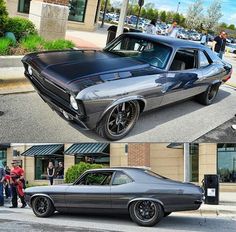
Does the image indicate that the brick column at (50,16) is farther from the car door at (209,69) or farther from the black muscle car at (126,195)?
the black muscle car at (126,195)

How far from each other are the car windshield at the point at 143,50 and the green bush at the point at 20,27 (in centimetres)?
88

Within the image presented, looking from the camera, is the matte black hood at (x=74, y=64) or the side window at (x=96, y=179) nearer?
the matte black hood at (x=74, y=64)

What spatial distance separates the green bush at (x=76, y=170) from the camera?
662cm

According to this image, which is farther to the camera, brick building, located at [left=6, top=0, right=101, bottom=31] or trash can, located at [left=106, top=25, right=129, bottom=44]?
trash can, located at [left=106, top=25, right=129, bottom=44]

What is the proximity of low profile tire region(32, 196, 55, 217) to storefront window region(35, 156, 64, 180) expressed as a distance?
0.34 m

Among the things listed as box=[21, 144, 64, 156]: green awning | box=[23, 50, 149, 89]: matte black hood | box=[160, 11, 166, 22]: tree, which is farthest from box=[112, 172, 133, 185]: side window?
box=[160, 11, 166, 22]: tree

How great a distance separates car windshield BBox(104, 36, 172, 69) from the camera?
467 centimetres

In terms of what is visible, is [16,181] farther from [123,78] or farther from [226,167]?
[226,167]

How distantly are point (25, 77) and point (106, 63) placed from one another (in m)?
0.89

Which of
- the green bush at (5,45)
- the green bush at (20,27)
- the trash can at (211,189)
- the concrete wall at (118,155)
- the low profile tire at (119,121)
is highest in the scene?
the green bush at (20,27)

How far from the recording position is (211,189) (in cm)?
868

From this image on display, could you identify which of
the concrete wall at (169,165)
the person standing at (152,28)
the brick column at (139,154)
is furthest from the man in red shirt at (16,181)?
the person standing at (152,28)

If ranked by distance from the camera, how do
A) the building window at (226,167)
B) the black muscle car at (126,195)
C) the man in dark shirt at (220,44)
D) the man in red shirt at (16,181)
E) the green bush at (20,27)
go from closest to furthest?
1. the green bush at (20,27)
2. the man in dark shirt at (220,44)
3. the black muscle car at (126,195)
4. the man in red shirt at (16,181)
5. the building window at (226,167)

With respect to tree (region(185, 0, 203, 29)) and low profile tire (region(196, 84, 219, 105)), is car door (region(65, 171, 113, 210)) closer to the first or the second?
low profile tire (region(196, 84, 219, 105))
